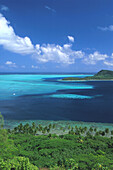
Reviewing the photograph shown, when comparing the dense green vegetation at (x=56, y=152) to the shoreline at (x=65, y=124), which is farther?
the shoreline at (x=65, y=124)

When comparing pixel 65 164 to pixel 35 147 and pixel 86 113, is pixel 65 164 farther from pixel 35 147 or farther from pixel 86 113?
pixel 86 113

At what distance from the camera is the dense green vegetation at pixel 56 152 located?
65.7ft

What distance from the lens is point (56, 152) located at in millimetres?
24297

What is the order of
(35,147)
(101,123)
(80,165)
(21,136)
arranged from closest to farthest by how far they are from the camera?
1. (80,165)
2. (35,147)
3. (21,136)
4. (101,123)

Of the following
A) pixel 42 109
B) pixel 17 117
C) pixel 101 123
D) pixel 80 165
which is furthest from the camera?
pixel 42 109

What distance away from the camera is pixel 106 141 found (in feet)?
91.7

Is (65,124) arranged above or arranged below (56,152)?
above

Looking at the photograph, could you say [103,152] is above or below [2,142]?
below

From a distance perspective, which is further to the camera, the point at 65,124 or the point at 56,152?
the point at 65,124

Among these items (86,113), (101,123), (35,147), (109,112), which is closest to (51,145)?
(35,147)

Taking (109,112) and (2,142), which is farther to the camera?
(109,112)

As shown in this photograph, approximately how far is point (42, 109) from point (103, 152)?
33.4 metres

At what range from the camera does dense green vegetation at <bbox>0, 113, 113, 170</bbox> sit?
20.0m

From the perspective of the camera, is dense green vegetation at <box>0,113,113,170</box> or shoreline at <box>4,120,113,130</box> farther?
shoreline at <box>4,120,113,130</box>
